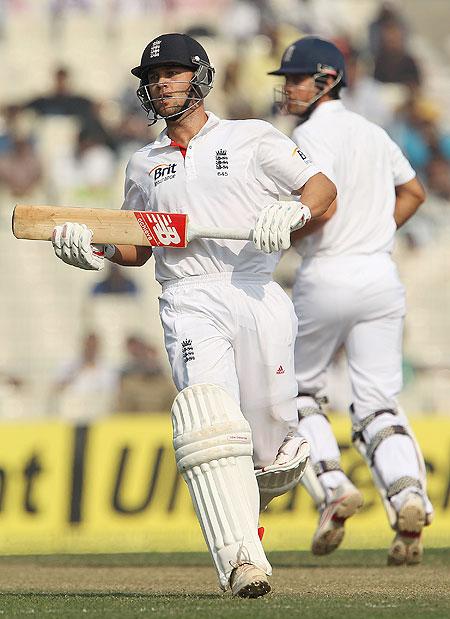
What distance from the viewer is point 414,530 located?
6191 mm

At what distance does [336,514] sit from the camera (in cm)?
639

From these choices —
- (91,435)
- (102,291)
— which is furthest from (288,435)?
(102,291)

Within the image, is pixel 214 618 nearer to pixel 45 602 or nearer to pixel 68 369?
pixel 45 602

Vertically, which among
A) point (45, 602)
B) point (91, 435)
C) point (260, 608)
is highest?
point (260, 608)

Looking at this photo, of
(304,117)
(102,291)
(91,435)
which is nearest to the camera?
(304,117)

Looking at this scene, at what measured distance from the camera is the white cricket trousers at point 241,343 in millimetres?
4801

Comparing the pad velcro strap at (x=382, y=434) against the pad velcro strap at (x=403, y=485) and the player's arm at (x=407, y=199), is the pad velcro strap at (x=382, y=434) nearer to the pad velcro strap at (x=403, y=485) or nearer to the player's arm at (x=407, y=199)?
the pad velcro strap at (x=403, y=485)

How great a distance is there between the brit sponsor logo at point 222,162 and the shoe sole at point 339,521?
79.8 inches

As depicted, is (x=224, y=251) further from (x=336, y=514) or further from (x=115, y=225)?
(x=336, y=514)

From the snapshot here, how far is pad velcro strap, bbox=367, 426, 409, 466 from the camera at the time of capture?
21.0ft

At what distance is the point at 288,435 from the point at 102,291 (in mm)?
7983

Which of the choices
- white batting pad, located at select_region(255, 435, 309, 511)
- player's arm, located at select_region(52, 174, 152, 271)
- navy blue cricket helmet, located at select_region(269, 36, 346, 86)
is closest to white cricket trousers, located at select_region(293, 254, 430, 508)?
navy blue cricket helmet, located at select_region(269, 36, 346, 86)

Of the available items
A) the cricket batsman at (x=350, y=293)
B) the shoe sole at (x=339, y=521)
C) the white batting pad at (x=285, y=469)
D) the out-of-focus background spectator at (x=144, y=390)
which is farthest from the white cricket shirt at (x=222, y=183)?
the out-of-focus background spectator at (x=144, y=390)

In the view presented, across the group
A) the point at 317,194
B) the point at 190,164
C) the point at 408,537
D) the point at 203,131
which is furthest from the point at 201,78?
the point at 408,537
